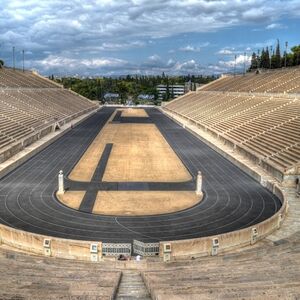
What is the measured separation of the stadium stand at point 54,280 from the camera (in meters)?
9.28

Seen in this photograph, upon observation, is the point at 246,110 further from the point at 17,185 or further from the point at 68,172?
the point at 17,185

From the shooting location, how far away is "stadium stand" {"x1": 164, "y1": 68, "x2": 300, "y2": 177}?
96.4 feet

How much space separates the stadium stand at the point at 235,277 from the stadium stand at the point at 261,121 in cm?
1279

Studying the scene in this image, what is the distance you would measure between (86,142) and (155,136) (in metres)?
8.88

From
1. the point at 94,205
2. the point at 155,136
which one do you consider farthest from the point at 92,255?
the point at 155,136

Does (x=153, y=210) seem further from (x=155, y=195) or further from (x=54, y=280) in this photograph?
(x=54, y=280)

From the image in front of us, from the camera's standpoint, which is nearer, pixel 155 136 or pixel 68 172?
pixel 68 172

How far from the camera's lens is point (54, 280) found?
10.5 metres

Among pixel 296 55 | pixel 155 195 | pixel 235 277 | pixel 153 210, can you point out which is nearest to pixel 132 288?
pixel 235 277

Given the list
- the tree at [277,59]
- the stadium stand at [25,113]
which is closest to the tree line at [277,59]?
the tree at [277,59]

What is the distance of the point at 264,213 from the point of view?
1988 centimetres

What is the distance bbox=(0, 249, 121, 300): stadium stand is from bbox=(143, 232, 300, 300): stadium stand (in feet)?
3.71

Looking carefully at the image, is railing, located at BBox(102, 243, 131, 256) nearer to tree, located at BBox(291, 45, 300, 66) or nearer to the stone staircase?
the stone staircase

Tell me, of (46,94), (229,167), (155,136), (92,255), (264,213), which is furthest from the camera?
(46,94)
